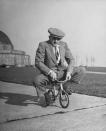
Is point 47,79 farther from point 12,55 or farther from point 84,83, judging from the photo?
point 12,55

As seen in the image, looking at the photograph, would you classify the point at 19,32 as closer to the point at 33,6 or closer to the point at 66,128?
the point at 33,6

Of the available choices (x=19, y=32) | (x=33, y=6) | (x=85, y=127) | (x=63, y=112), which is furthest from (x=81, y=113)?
Result: (x=33, y=6)

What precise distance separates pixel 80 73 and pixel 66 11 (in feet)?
3.10

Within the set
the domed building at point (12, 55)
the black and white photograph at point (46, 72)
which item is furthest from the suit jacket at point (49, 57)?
the domed building at point (12, 55)

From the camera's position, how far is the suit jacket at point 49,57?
2.84 m

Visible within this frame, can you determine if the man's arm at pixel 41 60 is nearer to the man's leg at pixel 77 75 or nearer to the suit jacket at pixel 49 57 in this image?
the suit jacket at pixel 49 57

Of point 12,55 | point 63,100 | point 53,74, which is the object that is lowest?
point 63,100

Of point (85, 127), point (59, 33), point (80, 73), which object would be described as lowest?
point (85, 127)

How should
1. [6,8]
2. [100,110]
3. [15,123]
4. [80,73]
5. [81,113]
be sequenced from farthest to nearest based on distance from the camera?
[80,73], [100,110], [81,113], [6,8], [15,123]

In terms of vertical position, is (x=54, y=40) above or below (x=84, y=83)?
above

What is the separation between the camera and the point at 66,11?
3.27 m

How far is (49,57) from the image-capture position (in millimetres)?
2914

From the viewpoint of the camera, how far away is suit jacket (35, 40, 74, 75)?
2838 millimetres

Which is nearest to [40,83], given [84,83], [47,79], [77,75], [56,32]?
[47,79]
